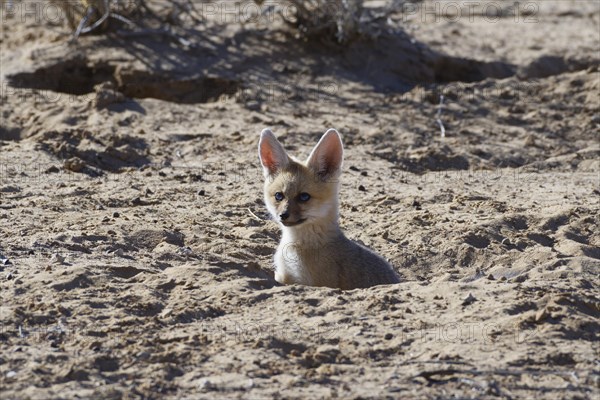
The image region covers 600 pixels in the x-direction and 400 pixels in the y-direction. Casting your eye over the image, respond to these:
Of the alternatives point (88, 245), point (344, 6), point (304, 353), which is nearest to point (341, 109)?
point (344, 6)

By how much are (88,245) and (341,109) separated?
419 cm

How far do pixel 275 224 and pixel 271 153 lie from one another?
0.85 m

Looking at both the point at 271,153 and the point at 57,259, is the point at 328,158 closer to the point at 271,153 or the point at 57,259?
the point at 271,153

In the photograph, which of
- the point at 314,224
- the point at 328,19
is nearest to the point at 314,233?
the point at 314,224

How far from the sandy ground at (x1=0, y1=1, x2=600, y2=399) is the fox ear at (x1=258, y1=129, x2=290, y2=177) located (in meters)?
0.56

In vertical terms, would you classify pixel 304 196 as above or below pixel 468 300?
above

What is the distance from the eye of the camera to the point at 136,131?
29.3 ft

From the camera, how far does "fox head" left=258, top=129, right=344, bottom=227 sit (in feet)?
20.3

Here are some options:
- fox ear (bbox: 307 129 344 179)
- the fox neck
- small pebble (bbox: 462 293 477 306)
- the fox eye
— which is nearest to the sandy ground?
small pebble (bbox: 462 293 477 306)

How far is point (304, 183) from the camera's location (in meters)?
6.30

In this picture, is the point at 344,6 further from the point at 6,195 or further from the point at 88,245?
the point at 88,245

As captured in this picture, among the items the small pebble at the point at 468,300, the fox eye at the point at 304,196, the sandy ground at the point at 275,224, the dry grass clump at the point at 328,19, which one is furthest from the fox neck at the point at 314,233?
the dry grass clump at the point at 328,19

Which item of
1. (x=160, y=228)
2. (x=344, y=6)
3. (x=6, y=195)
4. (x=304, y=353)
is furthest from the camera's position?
(x=344, y=6)

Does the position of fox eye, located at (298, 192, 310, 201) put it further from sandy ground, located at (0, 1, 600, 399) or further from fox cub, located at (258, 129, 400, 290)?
sandy ground, located at (0, 1, 600, 399)
